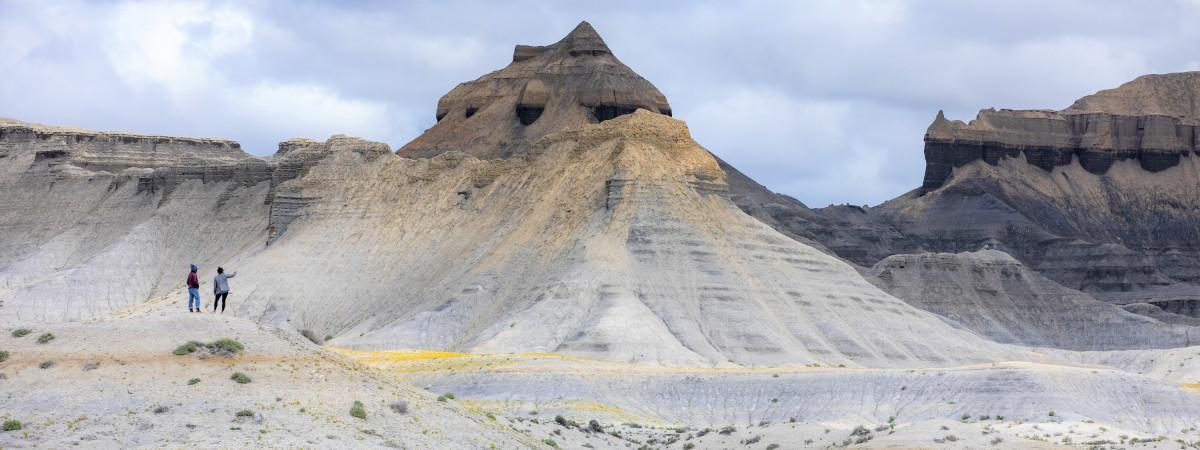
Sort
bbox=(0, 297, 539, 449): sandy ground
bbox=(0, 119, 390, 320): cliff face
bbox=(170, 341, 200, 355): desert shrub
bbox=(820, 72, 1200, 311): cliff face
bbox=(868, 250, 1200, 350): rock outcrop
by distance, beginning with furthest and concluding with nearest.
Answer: bbox=(820, 72, 1200, 311): cliff face
bbox=(868, 250, 1200, 350): rock outcrop
bbox=(0, 119, 390, 320): cliff face
bbox=(170, 341, 200, 355): desert shrub
bbox=(0, 297, 539, 449): sandy ground

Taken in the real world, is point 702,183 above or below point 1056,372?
above

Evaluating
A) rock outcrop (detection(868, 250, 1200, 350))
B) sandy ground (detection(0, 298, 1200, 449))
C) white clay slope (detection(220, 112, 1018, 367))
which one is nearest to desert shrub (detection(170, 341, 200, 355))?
sandy ground (detection(0, 298, 1200, 449))

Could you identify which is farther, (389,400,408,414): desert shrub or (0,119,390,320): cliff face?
(0,119,390,320): cliff face

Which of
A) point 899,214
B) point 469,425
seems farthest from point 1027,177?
point 469,425

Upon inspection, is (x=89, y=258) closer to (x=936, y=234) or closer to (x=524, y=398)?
(x=524, y=398)

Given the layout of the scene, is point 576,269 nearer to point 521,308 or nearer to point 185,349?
point 521,308

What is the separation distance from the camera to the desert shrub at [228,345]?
3500 cm

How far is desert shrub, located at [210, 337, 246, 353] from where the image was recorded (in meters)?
35.0

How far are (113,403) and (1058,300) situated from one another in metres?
115

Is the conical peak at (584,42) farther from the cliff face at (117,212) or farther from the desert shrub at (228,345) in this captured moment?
the desert shrub at (228,345)

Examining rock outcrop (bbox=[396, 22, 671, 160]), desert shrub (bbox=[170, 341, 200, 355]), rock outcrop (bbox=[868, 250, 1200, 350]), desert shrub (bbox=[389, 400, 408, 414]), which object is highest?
rock outcrop (bbox=[396, 22, 671, 160])

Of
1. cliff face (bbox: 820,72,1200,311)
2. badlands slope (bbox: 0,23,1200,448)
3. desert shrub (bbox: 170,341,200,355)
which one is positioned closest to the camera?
desert shrub (bbox: 170,341,200,355)

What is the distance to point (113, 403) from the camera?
107 feet

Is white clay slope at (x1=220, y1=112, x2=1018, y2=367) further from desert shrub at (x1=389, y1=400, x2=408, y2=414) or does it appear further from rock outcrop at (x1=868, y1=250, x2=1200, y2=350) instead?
desert shrub at (x1=389, y1=400, x2=408, y2=414)
